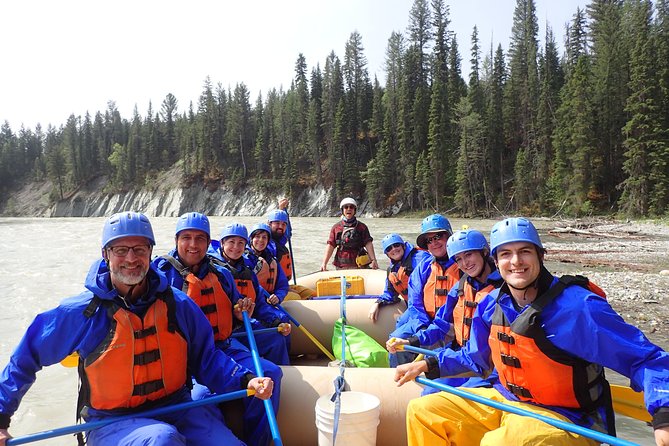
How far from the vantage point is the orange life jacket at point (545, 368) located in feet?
7.63

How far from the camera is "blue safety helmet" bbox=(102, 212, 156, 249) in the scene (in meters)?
2.72

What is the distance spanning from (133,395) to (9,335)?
7546 mm

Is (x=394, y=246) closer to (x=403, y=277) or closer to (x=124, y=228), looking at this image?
(x=403, y=277)

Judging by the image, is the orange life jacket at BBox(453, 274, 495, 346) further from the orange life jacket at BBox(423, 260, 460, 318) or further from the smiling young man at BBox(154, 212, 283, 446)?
the smiling young man at BBox(154, 212, 283, 446)

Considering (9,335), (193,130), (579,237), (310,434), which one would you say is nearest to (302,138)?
(193,130)

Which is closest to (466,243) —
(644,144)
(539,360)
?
(539,360)

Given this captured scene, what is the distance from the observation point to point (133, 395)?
2.60 m

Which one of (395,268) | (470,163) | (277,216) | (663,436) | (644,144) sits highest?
(470,163)

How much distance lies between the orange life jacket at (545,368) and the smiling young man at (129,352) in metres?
1.50

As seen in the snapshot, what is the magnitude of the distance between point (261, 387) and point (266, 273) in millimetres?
2970

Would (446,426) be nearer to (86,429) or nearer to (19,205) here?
(86,429)

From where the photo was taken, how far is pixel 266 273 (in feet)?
18.6

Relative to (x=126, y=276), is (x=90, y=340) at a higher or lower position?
lower

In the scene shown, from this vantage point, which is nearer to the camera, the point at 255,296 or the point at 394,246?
the point at 255,296
